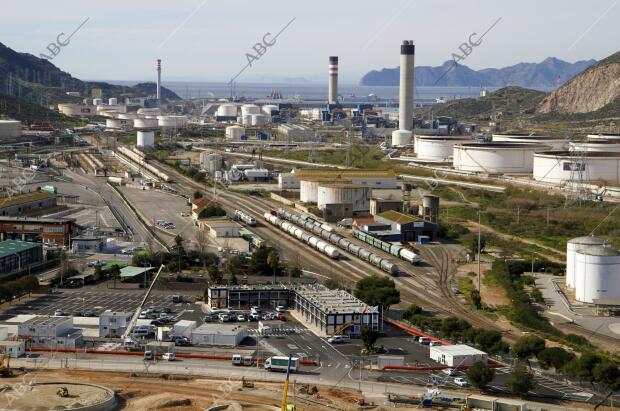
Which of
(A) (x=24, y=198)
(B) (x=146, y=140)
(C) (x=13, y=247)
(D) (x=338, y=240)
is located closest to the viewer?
(C) (x=13, y=247)

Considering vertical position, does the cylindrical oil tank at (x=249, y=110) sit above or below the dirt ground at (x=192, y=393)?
above

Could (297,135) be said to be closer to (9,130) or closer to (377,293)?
(9,130)

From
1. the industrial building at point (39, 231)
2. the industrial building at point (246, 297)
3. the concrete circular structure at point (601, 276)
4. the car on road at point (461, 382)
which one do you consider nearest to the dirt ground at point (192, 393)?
the car on road at point (461, 382)

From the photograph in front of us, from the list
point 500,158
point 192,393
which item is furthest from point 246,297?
point 500,158

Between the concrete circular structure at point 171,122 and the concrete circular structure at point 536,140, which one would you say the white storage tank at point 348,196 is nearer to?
the concrete circular structure at point 536,140

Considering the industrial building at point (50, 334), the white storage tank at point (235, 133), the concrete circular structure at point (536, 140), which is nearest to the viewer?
the industrial building at point (50, 334)

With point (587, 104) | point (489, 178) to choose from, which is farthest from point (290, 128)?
point (489, 178)
